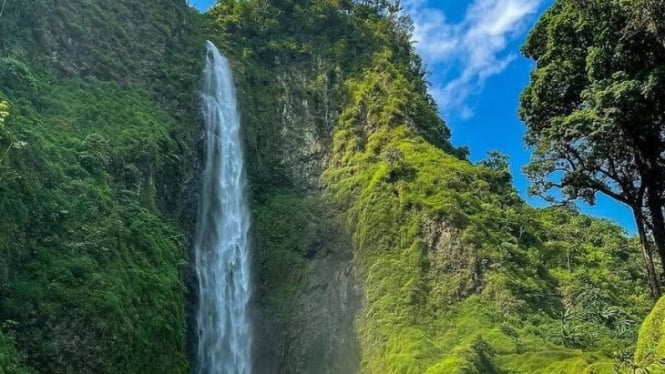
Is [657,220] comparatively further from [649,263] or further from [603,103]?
[603,103]

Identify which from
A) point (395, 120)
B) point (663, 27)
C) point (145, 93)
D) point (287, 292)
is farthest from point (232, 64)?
point (663, 27)

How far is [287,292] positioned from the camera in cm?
3281

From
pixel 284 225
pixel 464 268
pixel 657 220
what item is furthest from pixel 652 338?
pixel 284 225

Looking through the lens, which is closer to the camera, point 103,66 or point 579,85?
point 579,85

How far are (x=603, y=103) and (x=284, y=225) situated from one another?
65.5 feet

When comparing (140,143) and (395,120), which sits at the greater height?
(395,120)

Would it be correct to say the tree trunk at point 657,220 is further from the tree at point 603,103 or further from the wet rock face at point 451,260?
the wet rock face at point 451,260

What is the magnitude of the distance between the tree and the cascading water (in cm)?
1558

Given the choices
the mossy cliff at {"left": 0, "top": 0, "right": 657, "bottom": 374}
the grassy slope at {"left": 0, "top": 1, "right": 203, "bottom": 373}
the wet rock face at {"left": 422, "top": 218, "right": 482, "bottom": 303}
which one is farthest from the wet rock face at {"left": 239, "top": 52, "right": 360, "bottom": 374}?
the grassy slope at {"left": 0, "top": 1, "right": 203, "bottom": 373}

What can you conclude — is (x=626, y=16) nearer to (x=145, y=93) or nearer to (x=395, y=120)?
(x=395, y=120)

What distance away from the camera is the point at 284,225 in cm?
3584

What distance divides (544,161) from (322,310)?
13.6 metres

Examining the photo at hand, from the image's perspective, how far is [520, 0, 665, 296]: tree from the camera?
19047mm

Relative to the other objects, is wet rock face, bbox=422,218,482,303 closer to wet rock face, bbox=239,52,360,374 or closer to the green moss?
wet rock face, bbox=239,52,360,374
